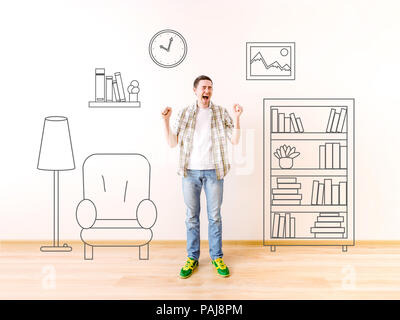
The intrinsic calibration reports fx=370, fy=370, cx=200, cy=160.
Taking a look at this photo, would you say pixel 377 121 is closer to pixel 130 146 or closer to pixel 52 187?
Result: pixel 130 146

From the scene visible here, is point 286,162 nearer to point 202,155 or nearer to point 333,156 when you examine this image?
point 333,156

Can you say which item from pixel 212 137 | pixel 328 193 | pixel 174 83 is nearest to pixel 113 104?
pixel 174 83

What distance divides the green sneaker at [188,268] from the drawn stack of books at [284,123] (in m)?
1.43

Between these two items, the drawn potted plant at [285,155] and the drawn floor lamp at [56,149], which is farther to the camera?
the drawn potted plant at [285,155]

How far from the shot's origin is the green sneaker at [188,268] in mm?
2662

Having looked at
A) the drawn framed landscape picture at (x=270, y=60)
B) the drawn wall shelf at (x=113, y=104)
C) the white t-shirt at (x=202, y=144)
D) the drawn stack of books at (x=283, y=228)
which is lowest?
the drawn stack of books at (x=283, y=228)

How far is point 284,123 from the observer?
3.43 m

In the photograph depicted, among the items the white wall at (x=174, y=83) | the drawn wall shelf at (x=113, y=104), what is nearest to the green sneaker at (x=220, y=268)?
the white wall at (x=174, y=83)

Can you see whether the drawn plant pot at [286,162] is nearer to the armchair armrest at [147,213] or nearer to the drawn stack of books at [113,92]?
the armchair armrest at [147,213]

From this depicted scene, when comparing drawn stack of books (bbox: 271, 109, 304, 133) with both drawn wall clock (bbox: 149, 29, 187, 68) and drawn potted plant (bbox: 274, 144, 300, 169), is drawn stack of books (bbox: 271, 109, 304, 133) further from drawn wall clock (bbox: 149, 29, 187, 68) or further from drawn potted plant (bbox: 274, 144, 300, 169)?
drawn wall clock (bbox: 149, 29, 187, 68)

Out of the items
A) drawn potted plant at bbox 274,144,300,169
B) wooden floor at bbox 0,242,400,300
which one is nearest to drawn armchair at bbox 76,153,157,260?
wooden floor at bbox 0,242,400,300

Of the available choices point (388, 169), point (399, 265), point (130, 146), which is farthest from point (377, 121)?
point (130, 146)

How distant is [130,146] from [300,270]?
6.06 feet

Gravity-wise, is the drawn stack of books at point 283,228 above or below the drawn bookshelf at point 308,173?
below
